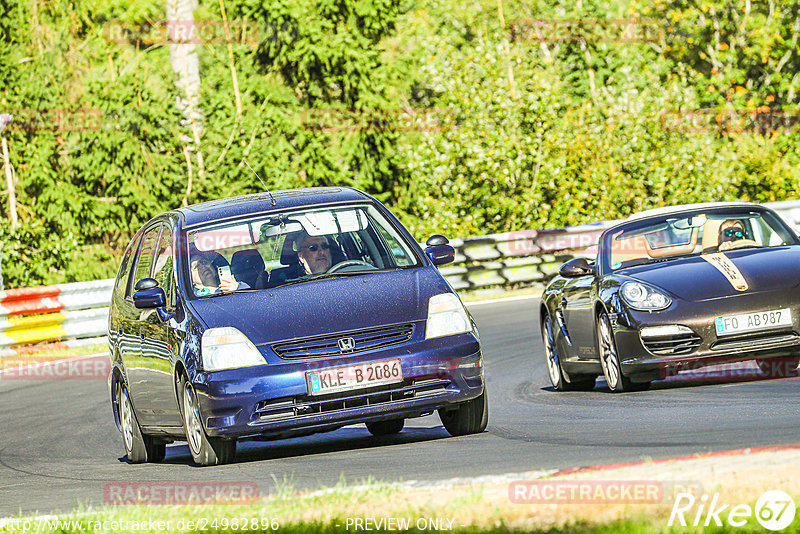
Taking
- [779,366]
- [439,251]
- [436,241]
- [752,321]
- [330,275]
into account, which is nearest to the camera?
[330,275]

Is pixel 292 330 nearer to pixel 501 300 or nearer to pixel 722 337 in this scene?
pixel 722 337

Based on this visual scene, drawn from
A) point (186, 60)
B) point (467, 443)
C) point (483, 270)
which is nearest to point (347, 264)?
point (467, 443)

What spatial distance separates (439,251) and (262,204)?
3.98ft

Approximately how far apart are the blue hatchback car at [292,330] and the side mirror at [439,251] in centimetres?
2

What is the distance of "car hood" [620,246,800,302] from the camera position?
10.4 meters

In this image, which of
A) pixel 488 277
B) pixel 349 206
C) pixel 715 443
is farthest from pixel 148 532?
pixel 488 277

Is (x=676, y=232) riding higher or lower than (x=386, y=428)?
higher

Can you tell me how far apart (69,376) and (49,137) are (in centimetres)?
1218

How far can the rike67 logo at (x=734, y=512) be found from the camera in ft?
16.2

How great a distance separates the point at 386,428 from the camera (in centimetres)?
1020

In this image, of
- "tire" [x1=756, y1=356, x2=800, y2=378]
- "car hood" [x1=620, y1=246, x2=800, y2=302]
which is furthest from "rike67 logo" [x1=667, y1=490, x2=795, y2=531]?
"tire" [x1=756, y1=356, x2=800, y2=378]

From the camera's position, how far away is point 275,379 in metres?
8.23

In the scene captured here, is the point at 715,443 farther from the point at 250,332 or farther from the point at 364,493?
the point at 250,332

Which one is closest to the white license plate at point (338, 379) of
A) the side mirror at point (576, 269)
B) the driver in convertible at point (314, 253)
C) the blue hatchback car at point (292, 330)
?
the blue hatchback car at point (292, 330)
